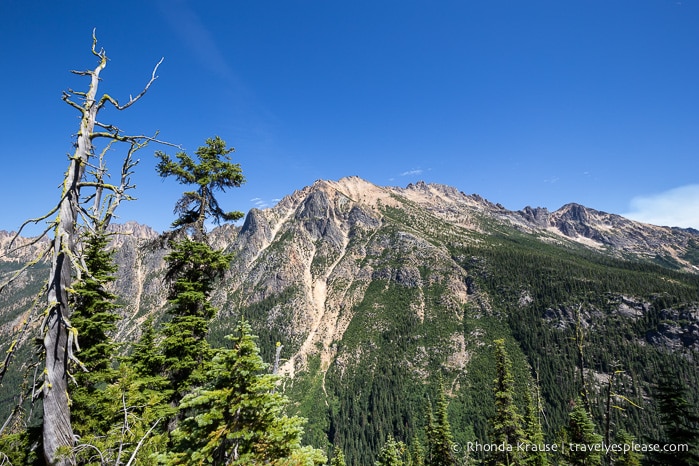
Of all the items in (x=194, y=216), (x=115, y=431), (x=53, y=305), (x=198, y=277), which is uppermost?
(x=194, y=216)

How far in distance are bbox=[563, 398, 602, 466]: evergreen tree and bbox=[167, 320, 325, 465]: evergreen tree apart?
83.9 feet

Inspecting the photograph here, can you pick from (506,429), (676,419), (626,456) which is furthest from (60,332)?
(626,456)

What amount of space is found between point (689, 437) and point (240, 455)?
22.6 m

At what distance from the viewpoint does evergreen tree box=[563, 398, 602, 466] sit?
23.8m

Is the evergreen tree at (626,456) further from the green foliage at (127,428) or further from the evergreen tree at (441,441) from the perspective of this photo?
A: the green foliage at (127,428)

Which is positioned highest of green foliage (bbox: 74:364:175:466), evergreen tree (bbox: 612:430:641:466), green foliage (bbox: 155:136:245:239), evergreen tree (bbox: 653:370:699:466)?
green foliage (bbox: 155:136:245:239)

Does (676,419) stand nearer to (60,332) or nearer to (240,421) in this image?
(240,421)

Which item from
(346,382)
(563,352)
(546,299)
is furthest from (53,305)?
(546,299)

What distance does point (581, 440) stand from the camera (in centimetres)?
2441

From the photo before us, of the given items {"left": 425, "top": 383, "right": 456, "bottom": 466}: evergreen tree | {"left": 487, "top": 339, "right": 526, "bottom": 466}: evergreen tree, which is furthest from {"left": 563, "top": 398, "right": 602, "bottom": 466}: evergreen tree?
{"left": 425, "top": 383, "right": 456, "bottom": 466}: evergreen tree

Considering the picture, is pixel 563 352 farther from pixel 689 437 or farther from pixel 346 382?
pixel 689 437

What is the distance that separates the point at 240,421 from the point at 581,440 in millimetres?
28429

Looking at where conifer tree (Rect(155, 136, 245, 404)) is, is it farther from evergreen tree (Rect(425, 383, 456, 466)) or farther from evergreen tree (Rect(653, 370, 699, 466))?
evergreen tree (Rect(425, 383, 456, 466))

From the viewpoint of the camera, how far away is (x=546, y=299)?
198 m
